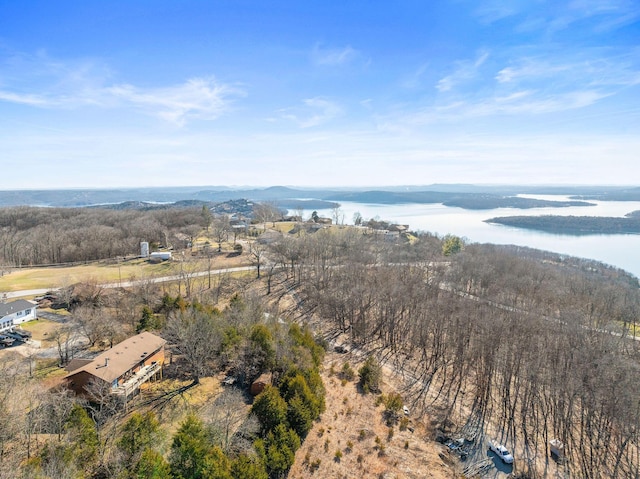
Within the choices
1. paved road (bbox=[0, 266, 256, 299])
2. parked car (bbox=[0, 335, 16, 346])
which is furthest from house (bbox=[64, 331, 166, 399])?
paved road (bbox=[0, 266, 256, 299])

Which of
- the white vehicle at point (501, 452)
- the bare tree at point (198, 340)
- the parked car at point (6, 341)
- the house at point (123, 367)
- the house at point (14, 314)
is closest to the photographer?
the house at point (123, 367)

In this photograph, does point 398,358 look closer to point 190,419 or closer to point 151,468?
point 190,419

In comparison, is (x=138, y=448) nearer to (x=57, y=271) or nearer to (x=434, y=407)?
(x=434, y=407)

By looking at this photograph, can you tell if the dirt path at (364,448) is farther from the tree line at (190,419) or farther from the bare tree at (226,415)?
the bare tree at (226,415)

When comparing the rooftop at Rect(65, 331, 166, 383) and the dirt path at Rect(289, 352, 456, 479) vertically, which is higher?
the rooftop at Rect(65, 331, 166, 383)

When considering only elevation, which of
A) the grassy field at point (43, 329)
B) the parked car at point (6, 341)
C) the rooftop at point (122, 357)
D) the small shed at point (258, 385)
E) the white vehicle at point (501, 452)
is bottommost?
the white vehicle at point (501, 452)

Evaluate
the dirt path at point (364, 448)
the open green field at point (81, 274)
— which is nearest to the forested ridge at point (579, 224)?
the dirt path at point (364, 448)

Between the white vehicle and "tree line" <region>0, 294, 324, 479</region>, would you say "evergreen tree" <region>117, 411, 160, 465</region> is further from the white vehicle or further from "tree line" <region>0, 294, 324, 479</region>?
the white vehicle
